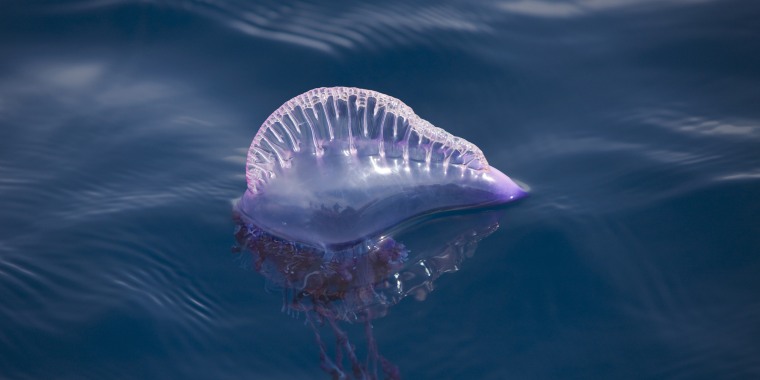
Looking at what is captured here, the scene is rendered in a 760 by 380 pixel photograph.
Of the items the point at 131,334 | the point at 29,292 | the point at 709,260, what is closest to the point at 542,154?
the point at 709,260

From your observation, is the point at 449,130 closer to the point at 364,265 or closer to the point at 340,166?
the point at 340,166

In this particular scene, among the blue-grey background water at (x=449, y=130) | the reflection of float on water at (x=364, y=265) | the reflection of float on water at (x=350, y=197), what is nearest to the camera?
the blue-grey background water at (x=449, y=130)

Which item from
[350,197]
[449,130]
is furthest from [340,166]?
[449,130]

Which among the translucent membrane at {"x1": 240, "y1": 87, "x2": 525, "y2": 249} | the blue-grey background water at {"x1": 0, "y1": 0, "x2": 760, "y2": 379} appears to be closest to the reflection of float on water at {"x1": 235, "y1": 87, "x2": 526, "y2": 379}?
the translucent membrane at {"x1": 240, "y1": 87, "x2": 525, "y2": 249}

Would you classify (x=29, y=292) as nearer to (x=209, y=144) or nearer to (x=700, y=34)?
(x=209, y=144)

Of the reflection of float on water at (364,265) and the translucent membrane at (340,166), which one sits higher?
the translucent membrane at (340,166)

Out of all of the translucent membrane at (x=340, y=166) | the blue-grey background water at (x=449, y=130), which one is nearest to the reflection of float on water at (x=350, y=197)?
the translucent membrane at (x=340, y=166)

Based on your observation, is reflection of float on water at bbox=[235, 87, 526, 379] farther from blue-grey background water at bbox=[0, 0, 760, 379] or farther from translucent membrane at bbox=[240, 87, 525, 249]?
blue-grey background water at bbox=[0, 0, 760, 379]

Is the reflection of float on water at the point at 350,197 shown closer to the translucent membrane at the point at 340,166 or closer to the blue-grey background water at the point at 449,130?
the translucent membrane at the point at 340,166
